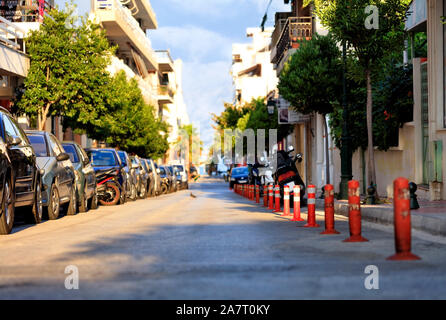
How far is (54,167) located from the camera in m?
15.4

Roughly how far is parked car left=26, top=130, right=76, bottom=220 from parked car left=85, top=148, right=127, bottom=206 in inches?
266

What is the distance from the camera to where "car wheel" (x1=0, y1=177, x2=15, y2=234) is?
1103 cm

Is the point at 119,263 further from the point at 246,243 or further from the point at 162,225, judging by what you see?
the point at 162,225

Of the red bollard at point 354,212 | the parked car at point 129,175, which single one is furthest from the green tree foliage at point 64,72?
the red bollard at point 354,212

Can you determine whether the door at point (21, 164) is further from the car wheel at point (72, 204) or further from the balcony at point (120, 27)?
the balcony at point (120, 27)

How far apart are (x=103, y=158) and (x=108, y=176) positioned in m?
1.04

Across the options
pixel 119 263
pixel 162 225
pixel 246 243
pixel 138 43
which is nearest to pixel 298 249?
pixel 246 243

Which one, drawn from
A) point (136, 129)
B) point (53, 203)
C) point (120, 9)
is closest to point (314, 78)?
point (53, 203)

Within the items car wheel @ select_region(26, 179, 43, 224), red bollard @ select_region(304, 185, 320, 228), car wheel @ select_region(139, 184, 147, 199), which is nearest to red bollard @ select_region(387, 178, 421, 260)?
red bollard @ select_region(304, 185, 320, 228)

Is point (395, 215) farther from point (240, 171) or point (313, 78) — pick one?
point (240, 171)

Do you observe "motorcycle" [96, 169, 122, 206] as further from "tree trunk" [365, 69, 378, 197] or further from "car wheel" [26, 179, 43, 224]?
"car wheel" [26, 179, 43, 224]

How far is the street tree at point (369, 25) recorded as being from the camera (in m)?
18.5

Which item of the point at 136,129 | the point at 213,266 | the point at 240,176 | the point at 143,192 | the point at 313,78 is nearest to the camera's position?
the point at 213,266

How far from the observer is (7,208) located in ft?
37.1
